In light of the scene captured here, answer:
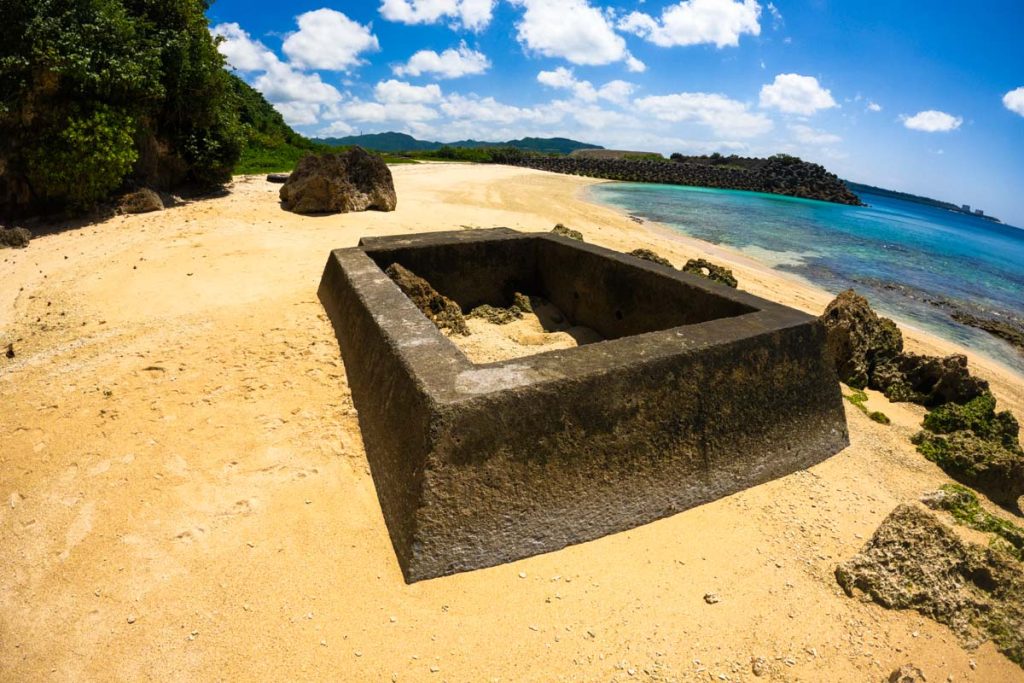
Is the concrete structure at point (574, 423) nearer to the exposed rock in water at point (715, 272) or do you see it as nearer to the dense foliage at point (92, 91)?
the exposed rock in water at point (715, 272)

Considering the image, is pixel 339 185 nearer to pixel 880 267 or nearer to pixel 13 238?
pixel 13 238

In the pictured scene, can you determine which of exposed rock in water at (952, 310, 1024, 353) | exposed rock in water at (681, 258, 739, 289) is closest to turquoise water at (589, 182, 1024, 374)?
exposed rock in water at (952, 310, 1024, 353)

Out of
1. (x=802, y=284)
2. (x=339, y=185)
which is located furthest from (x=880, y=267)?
(x=339, y=185)

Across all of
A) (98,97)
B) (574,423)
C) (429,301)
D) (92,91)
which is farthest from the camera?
(98,97)

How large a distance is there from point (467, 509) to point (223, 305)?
441 cm

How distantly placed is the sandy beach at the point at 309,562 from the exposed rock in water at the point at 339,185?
673cm

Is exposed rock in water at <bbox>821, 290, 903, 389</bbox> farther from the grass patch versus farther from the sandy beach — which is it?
the sandy beach

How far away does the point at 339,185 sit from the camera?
11.1 meters

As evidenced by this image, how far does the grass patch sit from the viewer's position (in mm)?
4867

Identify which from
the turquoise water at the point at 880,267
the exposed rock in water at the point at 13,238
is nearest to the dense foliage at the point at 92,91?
the exposed rock in water at the point at 13,238

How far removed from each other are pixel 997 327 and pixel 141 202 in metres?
19.5

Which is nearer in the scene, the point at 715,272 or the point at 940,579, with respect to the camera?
the point at 940,579

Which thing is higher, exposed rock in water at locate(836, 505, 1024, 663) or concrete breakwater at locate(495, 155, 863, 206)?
concrete breakwater at locate(495, 155, 863, 206)

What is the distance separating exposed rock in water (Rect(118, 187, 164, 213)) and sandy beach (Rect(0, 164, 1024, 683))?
6.43 meters
